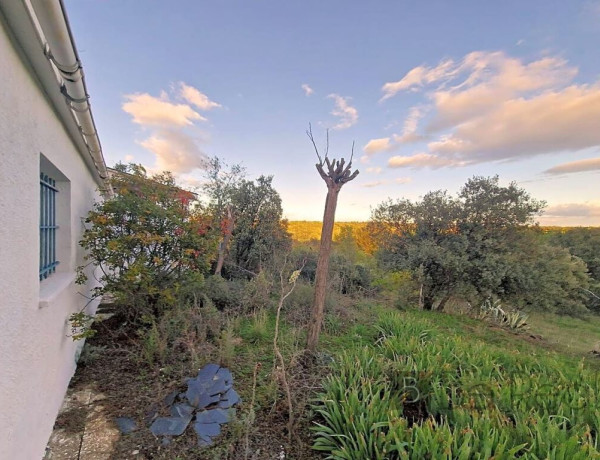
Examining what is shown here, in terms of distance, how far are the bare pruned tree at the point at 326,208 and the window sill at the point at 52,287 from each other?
10.00ft

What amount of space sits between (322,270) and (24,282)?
322 centimetres

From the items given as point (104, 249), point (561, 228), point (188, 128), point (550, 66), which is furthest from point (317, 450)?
point (561, 228)

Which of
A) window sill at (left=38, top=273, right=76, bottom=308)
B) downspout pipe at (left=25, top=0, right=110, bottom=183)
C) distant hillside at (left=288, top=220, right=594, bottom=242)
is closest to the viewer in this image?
downspout pipe at (left=25, top=0, right=110, bottom=183)

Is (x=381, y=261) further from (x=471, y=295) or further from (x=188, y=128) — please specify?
(x=188, y=128)

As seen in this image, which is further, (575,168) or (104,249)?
(575,168)

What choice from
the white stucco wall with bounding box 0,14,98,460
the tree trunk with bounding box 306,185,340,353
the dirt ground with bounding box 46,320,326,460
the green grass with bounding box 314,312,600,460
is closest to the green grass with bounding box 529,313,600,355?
the green grass with bounding box 314,312,600,460

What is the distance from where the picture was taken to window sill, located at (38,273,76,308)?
213cm

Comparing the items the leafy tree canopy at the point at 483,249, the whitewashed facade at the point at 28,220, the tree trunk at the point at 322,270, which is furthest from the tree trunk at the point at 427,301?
the whitewashed facade at the point at 28,220

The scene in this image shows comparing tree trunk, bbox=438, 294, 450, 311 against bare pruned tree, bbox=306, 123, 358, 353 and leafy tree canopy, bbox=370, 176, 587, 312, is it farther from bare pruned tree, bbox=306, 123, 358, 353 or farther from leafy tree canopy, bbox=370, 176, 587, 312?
bare pruned tree, bbox=306, 123, 358, 353

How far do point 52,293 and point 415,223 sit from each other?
963 cm

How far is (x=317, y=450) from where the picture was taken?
2455 millimetres

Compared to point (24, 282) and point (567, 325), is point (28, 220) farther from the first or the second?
point (567, 325)

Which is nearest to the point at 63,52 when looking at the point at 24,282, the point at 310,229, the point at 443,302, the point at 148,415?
the point at 24,282

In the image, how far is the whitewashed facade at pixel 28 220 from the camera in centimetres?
144
